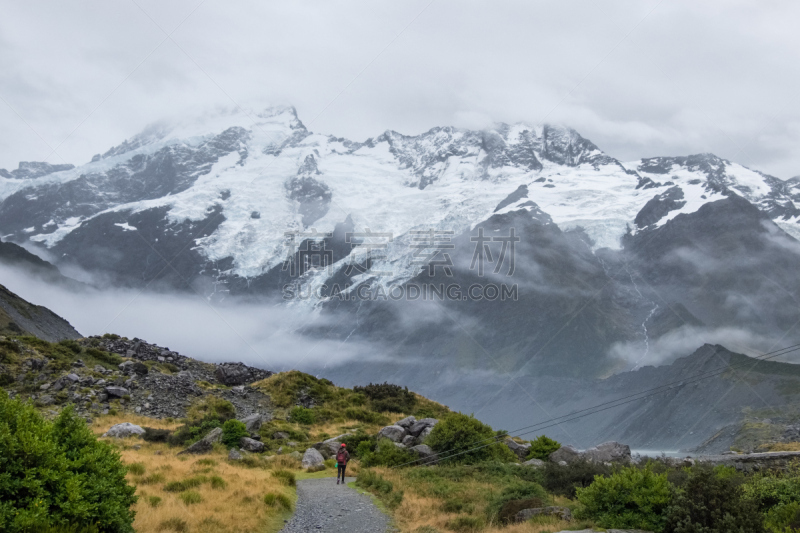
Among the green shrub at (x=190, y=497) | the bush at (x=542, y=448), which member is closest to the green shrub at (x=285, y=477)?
the green shrub at (x=190, y=497)

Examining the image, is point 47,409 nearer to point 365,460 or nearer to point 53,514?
point 365,460

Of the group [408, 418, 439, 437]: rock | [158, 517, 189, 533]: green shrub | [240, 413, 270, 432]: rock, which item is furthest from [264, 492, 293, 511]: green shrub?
[240, 413, 270, 432]: rock

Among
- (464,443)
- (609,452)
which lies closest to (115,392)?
(464,443)

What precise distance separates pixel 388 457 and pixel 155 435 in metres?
13.2

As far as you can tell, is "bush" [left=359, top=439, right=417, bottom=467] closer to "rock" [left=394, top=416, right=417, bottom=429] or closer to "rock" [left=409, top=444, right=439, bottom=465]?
"rock" [left=409, top=444, right=439, bottom=465]

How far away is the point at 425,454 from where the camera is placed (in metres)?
26.2

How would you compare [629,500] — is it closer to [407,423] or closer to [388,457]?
[388,457]

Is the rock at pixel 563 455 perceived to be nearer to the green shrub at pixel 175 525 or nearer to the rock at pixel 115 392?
the green shrub at pixel 175 525

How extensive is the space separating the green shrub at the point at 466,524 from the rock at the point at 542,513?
96 cm

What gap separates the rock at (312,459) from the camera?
83.0 ft

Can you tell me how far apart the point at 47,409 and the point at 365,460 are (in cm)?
2033

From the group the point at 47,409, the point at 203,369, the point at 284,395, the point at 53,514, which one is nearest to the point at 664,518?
the point at 53,514

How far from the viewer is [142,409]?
1457 inches

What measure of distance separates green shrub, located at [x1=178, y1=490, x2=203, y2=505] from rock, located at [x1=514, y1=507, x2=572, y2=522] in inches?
338
